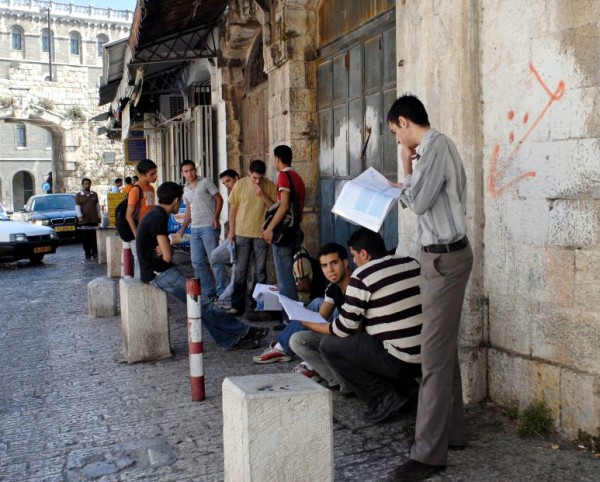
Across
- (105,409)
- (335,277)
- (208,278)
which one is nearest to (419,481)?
(335,277)

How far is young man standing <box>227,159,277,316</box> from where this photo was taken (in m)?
8.34

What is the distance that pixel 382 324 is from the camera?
4.45 metres

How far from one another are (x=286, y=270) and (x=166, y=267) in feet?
4.79

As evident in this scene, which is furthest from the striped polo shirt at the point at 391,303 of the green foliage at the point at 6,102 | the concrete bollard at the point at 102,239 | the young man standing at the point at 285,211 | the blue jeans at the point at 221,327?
the green foliage at the point at 6,102

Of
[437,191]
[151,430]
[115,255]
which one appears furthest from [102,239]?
[437,191]

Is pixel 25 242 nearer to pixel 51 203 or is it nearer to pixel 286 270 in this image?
pixel 51 203

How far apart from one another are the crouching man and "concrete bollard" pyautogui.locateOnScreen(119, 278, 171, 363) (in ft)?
7.60

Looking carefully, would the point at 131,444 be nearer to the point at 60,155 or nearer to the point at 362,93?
the point at 362,93

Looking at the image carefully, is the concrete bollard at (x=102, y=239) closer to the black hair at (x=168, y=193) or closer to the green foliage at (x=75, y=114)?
the black hair at (x=168, y=193)

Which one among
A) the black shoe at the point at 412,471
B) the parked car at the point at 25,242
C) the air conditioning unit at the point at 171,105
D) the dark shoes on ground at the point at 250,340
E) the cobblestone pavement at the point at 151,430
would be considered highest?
the air conditioning unit at the point at 171,105

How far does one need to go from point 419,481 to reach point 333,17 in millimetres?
5982

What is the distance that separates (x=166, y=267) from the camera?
21.8 ft

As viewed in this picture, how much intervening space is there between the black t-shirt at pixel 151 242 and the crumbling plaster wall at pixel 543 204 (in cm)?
309

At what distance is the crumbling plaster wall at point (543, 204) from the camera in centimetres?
409
